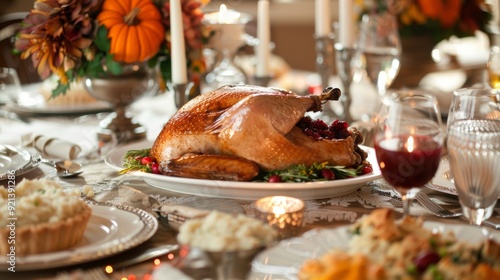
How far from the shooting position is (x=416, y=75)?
148 inches

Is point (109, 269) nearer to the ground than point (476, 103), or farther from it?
nearer to the ground

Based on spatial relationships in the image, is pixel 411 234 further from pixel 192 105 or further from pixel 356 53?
pixel 356 53

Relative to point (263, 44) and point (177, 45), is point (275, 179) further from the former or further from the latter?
point (263, 44)

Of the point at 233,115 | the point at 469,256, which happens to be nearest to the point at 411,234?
the point at 469,256

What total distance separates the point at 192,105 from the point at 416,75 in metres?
2.13

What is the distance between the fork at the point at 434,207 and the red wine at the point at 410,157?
238 mm

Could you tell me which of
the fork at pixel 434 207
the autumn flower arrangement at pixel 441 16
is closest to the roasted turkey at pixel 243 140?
the fork at pixel 434 207

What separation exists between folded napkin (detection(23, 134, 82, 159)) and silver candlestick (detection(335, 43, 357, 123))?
3.45 ft

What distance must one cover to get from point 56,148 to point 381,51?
4.32 feet

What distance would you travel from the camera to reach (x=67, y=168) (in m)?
2.07

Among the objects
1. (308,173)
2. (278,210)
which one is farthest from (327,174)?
(278,210)

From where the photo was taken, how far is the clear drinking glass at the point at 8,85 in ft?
9.64

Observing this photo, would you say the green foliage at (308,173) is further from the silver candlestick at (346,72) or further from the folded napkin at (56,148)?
the silver candlestick at (346,72)

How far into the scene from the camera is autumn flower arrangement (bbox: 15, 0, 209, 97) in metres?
2.32
